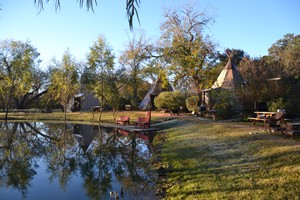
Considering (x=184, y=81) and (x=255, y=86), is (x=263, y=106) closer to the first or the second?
(x=255, y=86)

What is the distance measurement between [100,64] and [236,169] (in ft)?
67.9

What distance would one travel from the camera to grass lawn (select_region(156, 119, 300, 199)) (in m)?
5.70

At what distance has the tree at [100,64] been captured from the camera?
25.5m

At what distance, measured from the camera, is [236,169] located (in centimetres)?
717

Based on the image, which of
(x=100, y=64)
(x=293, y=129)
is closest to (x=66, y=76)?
(x=100, y=64)

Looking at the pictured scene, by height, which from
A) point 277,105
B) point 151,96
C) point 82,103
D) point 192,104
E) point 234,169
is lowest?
point 234,169

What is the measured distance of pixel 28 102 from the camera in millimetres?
50781

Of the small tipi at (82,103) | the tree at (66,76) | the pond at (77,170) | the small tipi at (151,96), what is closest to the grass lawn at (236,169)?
the pond at (77,170)

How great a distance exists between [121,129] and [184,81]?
14881 mm

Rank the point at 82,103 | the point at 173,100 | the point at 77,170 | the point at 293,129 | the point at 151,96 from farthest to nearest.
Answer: the point at 82,103 < the point at 151,96 < the point at 173,100 < the point at 293,129 < the point at 77,170

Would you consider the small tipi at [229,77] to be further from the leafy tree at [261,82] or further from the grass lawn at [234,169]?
the grass lawn at [234,169]

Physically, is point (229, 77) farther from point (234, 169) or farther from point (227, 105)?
point (234, 169)

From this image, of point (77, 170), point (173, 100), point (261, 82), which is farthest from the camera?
point (173, 100)

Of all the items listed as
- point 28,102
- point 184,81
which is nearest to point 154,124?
point 184,81
